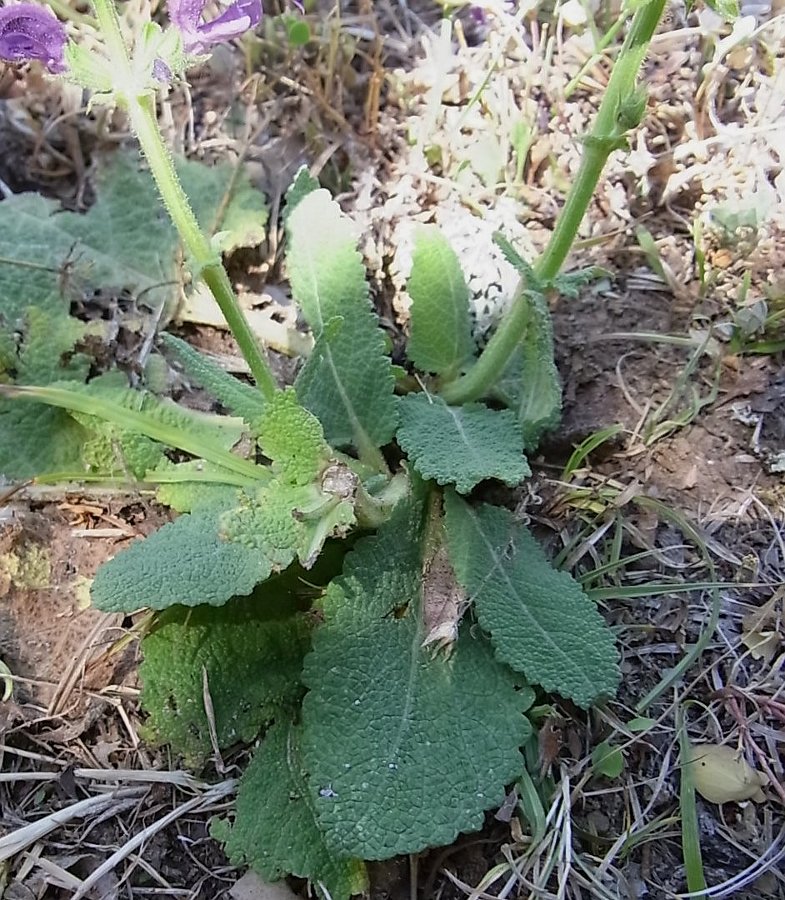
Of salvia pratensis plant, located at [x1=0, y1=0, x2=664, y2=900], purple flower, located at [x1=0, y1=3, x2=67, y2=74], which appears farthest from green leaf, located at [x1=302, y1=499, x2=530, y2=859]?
purple flower, located at [x1=0, y1=3, x2=67, y2=74]

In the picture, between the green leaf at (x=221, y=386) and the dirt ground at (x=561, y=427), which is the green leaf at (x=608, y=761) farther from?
the green leaf at (x=221, y=386)

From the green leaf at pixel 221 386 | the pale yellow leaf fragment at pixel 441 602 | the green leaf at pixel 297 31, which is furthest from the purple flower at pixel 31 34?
the pale yellow leaf fragment at pixel 441 602

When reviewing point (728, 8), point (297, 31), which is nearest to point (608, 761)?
point (728, 8)

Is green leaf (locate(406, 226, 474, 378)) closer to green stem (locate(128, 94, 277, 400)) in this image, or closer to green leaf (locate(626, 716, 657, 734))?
green stem (locate(128, 94, 277, 400))

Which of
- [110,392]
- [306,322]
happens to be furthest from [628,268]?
[110,392]

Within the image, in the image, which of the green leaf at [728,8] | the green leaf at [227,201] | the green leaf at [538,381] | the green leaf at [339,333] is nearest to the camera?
the green leaf at [728,8]

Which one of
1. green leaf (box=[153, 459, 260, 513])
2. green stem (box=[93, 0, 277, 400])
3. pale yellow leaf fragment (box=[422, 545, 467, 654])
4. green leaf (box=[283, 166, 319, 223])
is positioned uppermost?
green stem (box=[93, 0, 277, 400])
